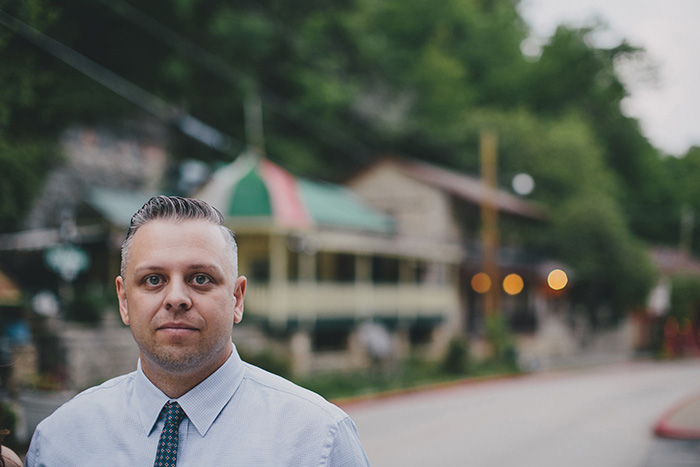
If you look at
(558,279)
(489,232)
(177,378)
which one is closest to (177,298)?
(177,378)

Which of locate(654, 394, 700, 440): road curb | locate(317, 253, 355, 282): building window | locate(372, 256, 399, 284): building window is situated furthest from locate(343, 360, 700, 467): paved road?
A: locate(372, 256, 399, 284): building window

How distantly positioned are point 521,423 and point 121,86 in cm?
1067

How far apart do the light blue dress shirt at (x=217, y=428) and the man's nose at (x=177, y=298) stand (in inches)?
9.2

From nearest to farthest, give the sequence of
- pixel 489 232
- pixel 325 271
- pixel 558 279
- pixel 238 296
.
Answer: pixel 238 296
pixel 325 271
pixel 489 232
pixel 558 279

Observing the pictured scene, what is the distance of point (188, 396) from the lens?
205 cm

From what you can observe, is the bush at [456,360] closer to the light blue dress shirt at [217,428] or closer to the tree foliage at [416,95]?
the tree foliage at [416,95]

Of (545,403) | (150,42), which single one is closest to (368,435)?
(545,403)

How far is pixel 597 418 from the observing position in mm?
15383

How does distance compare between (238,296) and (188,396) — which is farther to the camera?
(238,296)

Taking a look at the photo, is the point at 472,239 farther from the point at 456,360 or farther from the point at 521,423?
the point at 521,423

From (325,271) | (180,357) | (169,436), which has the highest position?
(325,271)

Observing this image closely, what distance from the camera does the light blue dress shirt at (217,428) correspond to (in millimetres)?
1973

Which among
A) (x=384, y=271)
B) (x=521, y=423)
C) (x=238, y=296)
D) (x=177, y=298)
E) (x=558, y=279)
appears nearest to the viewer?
(x=177, y=298)

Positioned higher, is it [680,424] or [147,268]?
[147,268]
